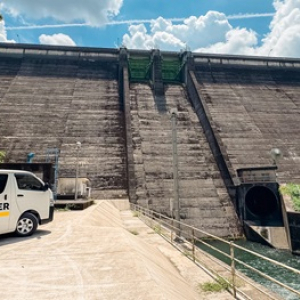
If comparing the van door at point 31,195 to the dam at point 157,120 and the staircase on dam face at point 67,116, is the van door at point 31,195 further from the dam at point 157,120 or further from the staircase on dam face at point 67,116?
the staircase on dam face at point 67,116

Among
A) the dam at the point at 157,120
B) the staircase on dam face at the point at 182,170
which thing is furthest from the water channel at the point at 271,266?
the staircase on dam face at the point at 182,170

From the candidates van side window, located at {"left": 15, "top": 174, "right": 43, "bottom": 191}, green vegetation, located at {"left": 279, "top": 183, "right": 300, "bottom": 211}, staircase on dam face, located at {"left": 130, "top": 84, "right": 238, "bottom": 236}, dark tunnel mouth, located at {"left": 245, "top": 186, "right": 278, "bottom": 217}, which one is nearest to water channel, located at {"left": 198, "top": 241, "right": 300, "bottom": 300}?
staircase on dam face, located at {"left": 130, "top": 84, "right": 238, "bottom": 236}

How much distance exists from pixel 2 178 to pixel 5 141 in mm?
18894

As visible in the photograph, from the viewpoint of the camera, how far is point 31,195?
329 inches

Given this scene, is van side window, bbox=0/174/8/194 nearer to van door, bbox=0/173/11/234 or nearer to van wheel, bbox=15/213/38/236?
van door, bbox=0/173/11/234

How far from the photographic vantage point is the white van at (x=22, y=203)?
7.55 metres

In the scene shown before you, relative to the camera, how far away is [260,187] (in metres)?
20.6

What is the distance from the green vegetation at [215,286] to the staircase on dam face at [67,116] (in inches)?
641

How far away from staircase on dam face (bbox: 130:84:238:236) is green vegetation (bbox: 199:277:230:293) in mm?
12682

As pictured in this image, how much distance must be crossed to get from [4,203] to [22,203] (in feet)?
1.99

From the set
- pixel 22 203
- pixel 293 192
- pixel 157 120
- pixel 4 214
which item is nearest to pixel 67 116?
pixel 157 120

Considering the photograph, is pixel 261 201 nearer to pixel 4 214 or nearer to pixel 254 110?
pixel 254 110

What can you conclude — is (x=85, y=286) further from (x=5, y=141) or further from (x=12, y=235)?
(x=5, y=141)

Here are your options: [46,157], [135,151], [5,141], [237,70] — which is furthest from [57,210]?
[237,70]
